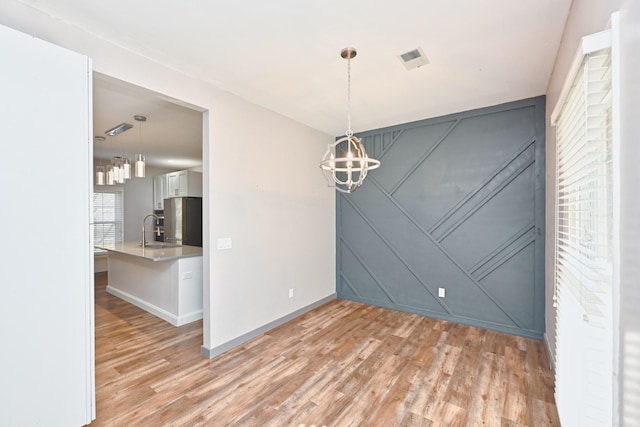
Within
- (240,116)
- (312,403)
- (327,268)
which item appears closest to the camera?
(312,403)

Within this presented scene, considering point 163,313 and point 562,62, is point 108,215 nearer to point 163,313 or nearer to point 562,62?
point 163,313

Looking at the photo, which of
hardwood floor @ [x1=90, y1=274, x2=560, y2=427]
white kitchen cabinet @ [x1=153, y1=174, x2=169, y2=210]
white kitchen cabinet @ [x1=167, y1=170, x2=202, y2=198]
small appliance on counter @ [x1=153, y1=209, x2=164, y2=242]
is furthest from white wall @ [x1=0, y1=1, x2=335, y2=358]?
small appliance on counter @ [x1=153, y1=209, x2=164, y2=242]

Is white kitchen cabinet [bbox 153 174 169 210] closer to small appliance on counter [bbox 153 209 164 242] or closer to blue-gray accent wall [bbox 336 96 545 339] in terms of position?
small appliance on counter [bbox 153 209 164 242]

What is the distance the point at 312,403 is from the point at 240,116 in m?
2.91

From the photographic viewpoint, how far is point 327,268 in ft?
15.3

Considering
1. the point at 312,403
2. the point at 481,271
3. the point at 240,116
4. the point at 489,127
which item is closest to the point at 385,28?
the point at 240,116

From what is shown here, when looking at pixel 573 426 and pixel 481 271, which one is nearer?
pixel 573 426

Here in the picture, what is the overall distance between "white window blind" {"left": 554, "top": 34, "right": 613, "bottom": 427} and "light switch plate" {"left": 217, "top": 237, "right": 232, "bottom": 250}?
283cm

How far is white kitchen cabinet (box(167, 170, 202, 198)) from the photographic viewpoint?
6.39m

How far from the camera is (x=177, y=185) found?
666 cm

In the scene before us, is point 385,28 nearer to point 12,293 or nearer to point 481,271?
point 12,293

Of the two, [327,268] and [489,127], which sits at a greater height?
[489,127]

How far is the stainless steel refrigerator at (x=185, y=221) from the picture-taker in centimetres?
589

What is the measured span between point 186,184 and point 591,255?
6745mm
